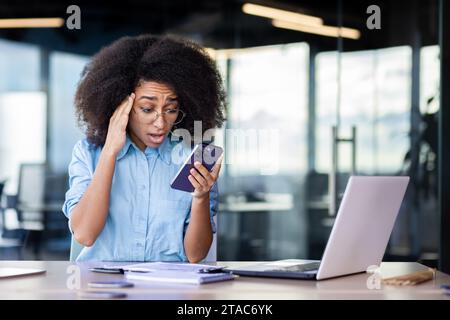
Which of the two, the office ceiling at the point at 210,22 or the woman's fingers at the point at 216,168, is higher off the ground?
the office ceiling at the point at 210,22

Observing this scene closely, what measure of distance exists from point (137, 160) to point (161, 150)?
10 cm

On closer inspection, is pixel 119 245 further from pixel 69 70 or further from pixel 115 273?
pixel 69 70

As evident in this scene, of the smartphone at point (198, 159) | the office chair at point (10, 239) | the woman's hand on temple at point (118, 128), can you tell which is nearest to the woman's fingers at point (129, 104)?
the woman's hand on temple at point (118, 128)

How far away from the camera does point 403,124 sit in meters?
5.19

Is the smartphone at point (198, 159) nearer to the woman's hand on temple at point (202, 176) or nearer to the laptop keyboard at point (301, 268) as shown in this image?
the woman's hand on temple at point (202, 176)

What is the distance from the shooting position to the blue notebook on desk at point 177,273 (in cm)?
214

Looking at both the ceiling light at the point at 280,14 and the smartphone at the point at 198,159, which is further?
the ceiling light at the point at 280,14

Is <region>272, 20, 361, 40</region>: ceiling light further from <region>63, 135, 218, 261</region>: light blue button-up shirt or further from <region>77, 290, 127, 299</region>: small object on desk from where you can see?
<region>77, 290, 127, 299</region>: small object on desk

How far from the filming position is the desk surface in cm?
192

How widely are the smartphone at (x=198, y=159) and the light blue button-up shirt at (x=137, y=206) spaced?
0.29 m

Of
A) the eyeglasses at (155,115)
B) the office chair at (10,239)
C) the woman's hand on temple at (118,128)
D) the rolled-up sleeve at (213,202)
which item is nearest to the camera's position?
the woman's hand on temple at (118,128)

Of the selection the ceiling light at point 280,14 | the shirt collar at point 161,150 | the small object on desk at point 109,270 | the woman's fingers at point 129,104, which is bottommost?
the small object on desk at point 109,270

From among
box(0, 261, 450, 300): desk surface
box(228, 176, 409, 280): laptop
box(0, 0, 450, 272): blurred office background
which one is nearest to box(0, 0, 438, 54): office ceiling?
box(0, 0, 450, 272): blurred office background

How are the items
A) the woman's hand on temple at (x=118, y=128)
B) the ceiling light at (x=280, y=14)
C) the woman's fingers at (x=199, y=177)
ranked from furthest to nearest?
1. the ceiling light at (x=280, y=14)
2. the woman's hand on temple at (x=118, y=128)
3. the woman's fingers at (x=199, y=177)
